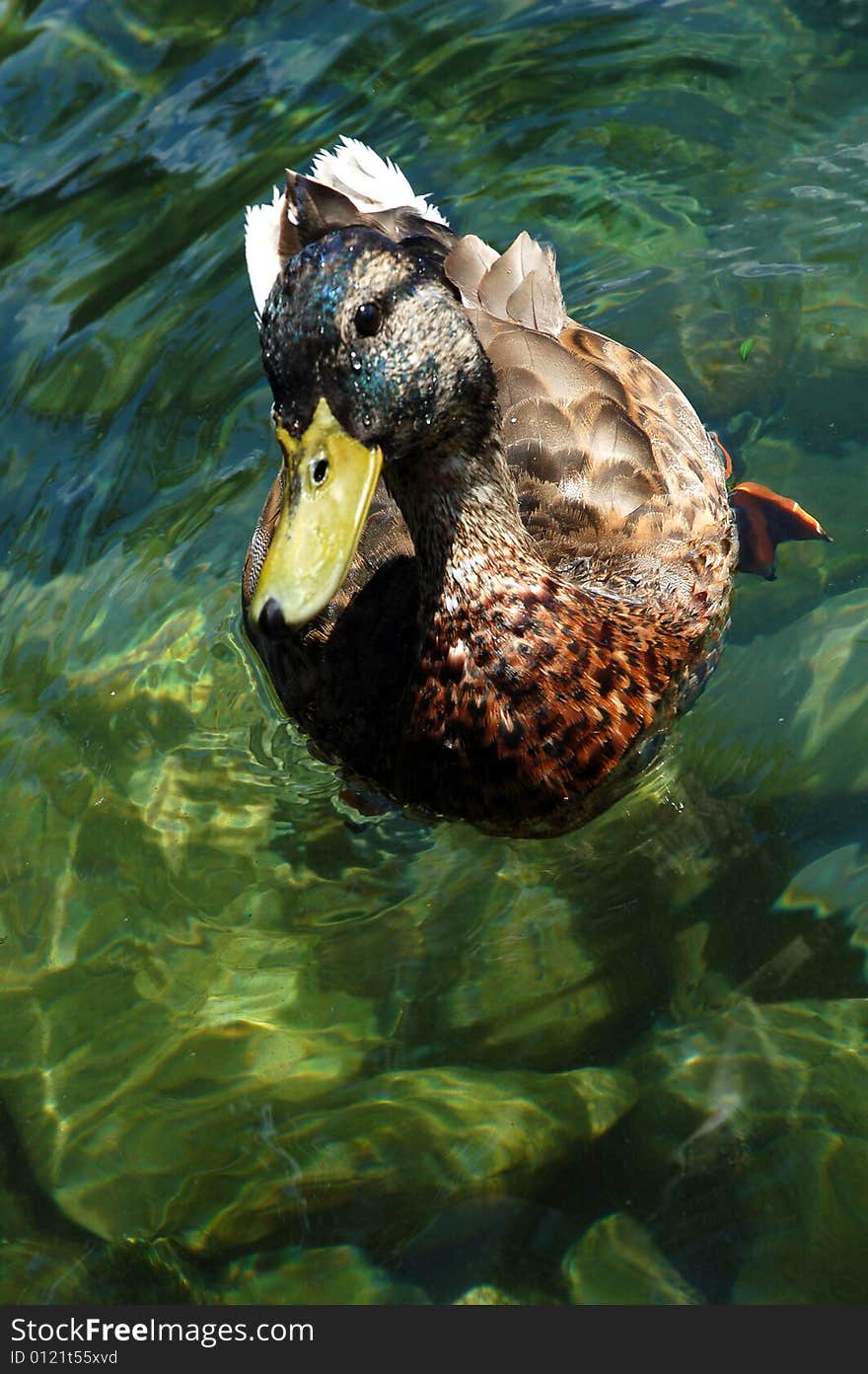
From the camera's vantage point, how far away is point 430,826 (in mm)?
3982

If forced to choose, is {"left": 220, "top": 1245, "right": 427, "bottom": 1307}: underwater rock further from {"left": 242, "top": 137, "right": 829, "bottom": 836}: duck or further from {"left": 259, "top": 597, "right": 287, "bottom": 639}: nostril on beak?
{"left": 259, "top": 597, "right": 287, "bottom": 639}: nostril on beak

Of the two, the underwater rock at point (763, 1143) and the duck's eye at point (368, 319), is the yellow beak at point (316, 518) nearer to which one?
the duck's eye at point (368, 319)

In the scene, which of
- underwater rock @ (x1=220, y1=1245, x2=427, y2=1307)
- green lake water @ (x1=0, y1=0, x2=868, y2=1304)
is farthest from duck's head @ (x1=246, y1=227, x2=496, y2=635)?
underwater rock @ (x1=220, y1=1245, x2=427, y2=1307)

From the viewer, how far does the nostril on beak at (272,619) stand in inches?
110

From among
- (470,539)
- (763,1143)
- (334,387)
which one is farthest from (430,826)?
(334,387)

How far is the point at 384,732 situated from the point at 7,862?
50.3 inches

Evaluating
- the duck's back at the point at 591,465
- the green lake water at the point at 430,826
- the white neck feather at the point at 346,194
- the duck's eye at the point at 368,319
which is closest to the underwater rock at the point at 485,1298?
the green lake water at the point at 430,826

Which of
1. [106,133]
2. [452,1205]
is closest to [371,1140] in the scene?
[452,1205]

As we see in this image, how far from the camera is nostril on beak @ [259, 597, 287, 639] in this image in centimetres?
280

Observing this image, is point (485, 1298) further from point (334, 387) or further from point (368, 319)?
point (368, 319)

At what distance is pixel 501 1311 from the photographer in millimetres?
3117

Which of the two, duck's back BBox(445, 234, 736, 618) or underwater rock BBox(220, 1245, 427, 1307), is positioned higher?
duck's back BBox(445, 234, 736, 618)

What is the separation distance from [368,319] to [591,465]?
1120 mm

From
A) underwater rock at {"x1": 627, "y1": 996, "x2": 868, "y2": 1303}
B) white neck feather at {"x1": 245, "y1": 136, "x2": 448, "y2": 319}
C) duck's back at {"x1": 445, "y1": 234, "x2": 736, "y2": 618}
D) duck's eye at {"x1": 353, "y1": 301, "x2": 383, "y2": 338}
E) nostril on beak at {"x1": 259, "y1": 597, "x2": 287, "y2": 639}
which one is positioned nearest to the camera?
nostril on beak at {"x1": 259, "y1": 597, "x2": 287, "y2": 639}
